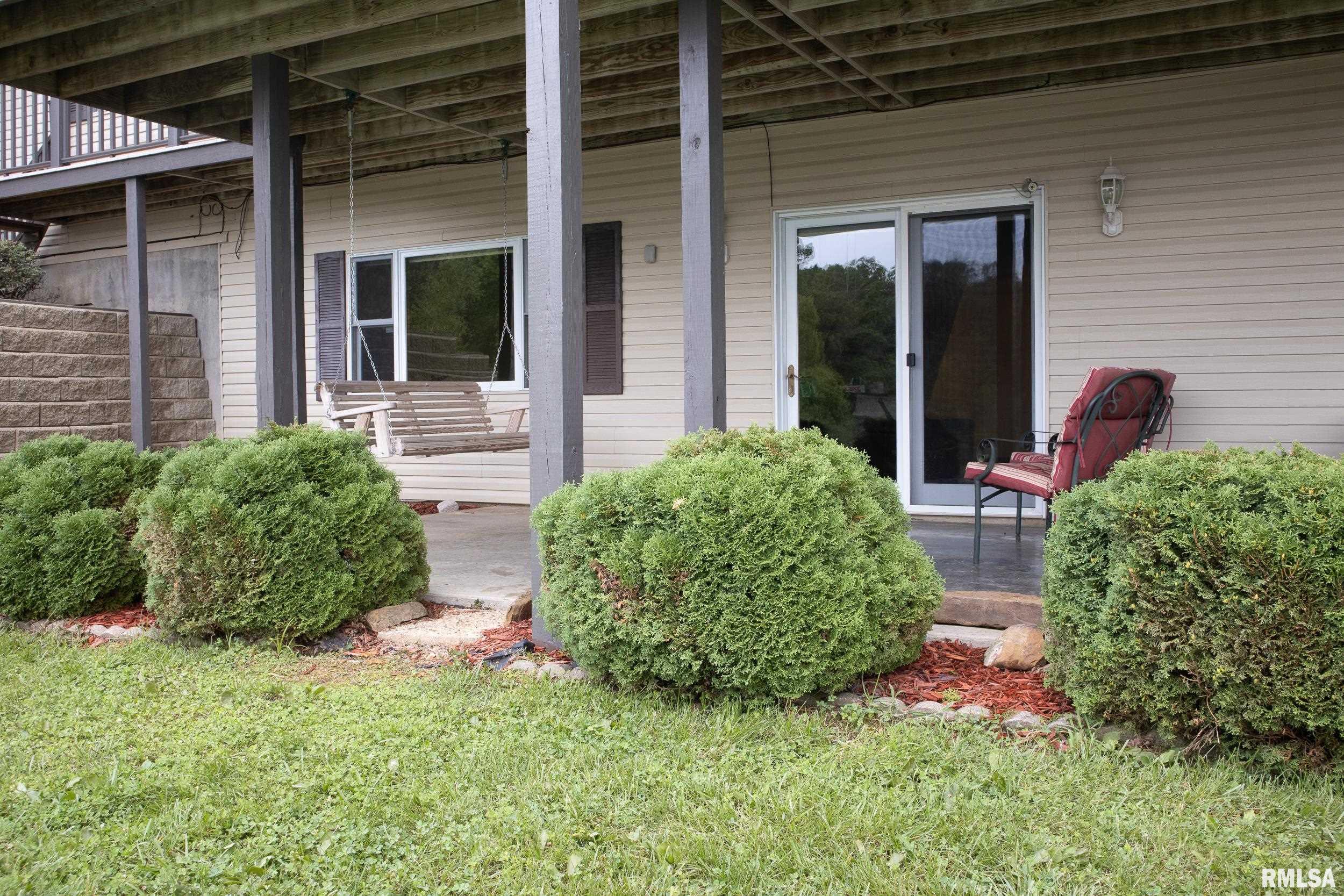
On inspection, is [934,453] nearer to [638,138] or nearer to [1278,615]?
[638,138]

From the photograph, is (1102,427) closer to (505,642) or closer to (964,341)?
(964,341)

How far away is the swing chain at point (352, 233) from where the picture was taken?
6062mm

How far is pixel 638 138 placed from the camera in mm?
7168

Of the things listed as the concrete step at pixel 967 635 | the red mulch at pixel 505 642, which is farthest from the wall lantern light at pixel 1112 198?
the red mulch at pixel 505 642

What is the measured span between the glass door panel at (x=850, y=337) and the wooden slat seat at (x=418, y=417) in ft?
6.44

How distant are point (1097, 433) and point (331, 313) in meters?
6.27

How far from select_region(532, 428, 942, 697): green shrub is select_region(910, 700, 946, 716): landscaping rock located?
0.18 m

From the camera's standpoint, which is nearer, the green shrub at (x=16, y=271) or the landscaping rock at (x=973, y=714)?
the landscaping rock at (x=973, y=714)

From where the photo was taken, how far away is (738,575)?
2785mm

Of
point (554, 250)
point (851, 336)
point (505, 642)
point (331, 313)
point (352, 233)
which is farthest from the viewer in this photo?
point (331, 313)

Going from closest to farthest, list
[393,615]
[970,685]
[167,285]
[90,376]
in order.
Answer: [970,685], [393,615], [90,376], [167,285]

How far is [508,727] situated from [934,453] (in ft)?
13.8

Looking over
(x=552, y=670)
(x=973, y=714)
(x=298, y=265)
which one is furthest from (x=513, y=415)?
(x=973, y=714)

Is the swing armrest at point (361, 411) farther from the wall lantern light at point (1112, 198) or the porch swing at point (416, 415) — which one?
the wall lantern light at point (1112, 198)
